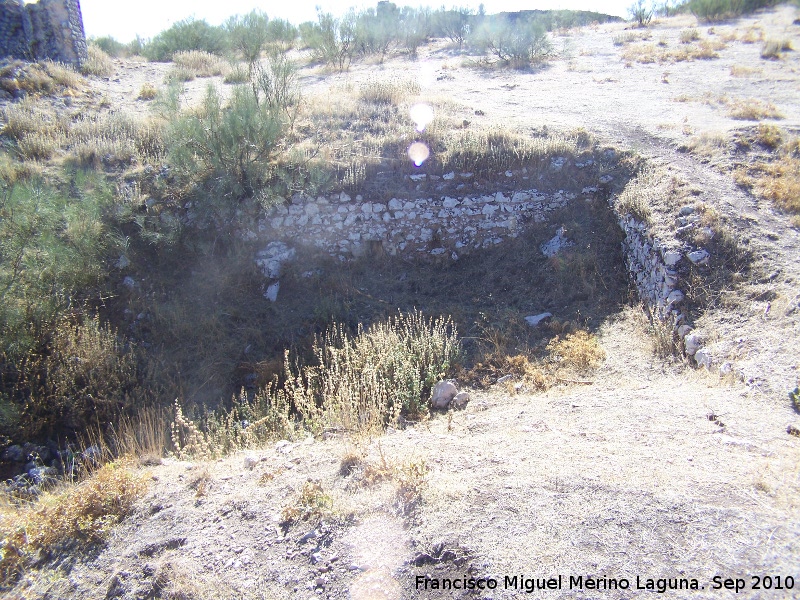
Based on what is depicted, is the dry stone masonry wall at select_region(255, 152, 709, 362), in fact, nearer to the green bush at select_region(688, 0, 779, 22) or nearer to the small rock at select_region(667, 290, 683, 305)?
the small rock at select_region(667, 290, 683, 305)

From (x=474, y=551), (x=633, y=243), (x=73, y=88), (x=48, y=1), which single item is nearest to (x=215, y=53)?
(x=48, y=1)

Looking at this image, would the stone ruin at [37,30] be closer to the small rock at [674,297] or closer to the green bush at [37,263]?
the green bush at [37,263]

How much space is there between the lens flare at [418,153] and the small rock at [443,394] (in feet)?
14.1

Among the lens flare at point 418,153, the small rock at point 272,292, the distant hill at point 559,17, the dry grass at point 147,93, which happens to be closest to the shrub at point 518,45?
the distant hill at point 559,17

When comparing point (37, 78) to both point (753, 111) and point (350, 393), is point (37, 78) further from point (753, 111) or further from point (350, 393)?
point (753, 111)

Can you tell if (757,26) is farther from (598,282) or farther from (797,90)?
(598,282)

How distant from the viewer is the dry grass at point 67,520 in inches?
134

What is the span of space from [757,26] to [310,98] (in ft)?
58.3

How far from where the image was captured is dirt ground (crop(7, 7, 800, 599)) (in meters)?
2.72

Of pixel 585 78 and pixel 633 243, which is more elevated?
pixel 585 78

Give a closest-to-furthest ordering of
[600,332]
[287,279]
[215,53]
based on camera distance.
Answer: [600,332] < [287,279] < [215,53]

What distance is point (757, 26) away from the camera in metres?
18.3

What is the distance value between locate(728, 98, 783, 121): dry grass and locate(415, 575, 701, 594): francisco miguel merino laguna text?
10.1 m

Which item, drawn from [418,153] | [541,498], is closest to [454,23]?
[418,153]
